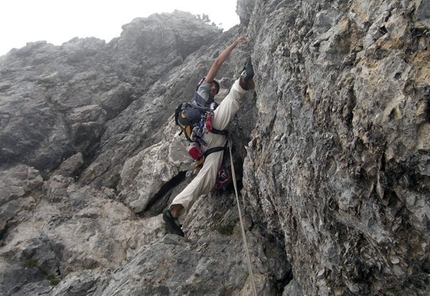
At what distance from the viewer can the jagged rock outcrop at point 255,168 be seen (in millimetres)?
3834

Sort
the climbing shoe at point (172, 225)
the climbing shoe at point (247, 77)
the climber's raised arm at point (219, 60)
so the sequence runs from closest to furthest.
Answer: the climbing shoe at point (172, 225)
the climbing shoe at point (247, 77)
the climber's raised arm at point (219, 60)

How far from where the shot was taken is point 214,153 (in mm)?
9211

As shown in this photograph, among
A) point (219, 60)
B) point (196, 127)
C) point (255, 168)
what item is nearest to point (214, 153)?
point (196, 127)

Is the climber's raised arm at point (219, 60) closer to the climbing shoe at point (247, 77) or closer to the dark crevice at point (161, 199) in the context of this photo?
the climbing shoe at point (247, 77)

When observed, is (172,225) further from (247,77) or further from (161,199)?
(247,77)

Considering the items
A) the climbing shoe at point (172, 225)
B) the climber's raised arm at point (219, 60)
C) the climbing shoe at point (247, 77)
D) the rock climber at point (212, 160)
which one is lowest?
the climbing shoe at point (172, 225)

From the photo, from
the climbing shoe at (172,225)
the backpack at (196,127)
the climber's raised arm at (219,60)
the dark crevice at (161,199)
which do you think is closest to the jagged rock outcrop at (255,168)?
the dark crevice at (161,199)

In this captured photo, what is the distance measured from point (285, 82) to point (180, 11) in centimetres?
1704

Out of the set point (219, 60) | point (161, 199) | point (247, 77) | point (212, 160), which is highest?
point (219, 60)

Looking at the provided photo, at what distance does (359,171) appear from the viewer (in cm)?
416

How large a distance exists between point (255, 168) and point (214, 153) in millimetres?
2158

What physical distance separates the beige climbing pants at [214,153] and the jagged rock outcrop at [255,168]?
0.55 metres

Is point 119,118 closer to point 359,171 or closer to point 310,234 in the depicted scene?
point 310,234

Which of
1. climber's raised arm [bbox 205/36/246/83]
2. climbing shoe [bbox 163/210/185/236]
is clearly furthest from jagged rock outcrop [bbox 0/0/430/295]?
climber's raised arm [bbox 205/36/246/83]
